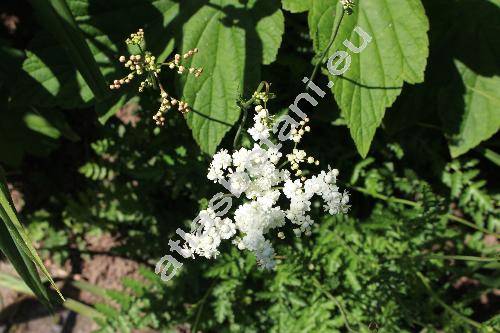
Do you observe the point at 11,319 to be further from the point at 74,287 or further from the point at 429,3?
the point at 429,3

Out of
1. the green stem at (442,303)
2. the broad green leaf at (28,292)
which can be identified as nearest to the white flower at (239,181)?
the green stem at (442,303)

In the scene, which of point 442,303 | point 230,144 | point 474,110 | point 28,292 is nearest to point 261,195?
point 230,144

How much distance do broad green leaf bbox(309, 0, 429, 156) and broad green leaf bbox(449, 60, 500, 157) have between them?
0.43 meters

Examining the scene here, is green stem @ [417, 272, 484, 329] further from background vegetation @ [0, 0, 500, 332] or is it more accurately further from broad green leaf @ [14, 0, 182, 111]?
broad green leaf @ [14, 0, 182, 111]

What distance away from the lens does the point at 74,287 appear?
2.37m

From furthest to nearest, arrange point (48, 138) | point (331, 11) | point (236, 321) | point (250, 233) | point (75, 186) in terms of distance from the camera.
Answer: point (75, 186) < point (48, 138) < point (236, 321) < point (331, 11) < point (250, 233)

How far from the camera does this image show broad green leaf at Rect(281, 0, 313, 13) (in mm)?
1402

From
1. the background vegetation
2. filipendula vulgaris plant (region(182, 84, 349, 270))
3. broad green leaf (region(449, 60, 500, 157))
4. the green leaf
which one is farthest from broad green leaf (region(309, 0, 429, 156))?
the green leaf

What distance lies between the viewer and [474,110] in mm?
1771

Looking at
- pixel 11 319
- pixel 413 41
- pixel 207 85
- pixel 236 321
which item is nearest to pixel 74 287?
pixel 11 319

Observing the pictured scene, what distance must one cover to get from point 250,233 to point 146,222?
3.67 ft

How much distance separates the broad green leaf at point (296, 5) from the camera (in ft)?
4.60

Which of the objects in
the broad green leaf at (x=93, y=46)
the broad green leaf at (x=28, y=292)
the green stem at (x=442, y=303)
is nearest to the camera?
the broad green leaf at (x=93, y=46)

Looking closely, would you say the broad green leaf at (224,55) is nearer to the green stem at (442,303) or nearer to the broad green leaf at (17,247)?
the broad green leaf at (17,247)
